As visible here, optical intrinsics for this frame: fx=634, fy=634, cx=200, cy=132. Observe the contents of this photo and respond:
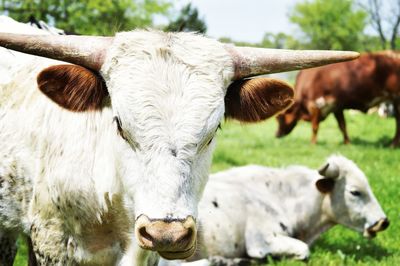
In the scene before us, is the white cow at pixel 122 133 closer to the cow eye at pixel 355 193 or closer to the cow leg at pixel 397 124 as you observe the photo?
the cow eye at pixel 355 193

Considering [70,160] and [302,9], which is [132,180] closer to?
[70,160]

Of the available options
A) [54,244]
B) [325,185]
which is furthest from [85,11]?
[54,244]

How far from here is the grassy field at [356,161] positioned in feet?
19.7

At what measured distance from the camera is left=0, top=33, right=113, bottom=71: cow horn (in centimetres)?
328

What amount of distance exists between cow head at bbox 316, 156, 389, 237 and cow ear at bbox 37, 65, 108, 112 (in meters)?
3.62

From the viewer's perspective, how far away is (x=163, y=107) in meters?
3.06

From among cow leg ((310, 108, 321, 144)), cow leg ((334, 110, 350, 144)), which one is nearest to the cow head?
cow leg ((334, 110, 350, 144))

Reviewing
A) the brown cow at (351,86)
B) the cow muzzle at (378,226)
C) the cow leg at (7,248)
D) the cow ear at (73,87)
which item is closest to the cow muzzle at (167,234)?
the cow ear at (73,87)

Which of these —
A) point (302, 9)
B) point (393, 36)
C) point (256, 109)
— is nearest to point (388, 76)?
point (256, 109)

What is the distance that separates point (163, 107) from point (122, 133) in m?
0.32

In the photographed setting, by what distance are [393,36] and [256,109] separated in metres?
60.0

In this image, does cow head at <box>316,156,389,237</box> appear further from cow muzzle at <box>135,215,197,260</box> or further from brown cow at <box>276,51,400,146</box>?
brown cow at <box>276,51,400,146</box>

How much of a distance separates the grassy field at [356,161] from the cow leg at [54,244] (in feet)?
3.71

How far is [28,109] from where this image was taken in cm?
403
